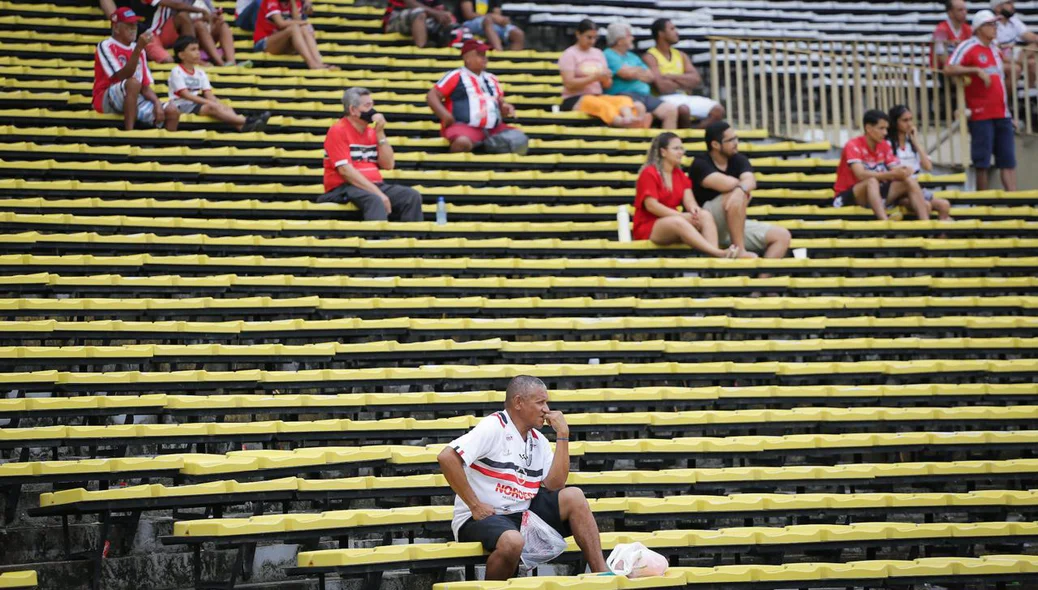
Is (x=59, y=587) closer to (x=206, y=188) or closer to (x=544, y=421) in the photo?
(x=544, y=421)

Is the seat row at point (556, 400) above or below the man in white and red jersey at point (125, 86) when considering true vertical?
below

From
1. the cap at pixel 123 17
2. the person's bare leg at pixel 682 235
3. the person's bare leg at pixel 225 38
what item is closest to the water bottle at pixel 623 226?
the person's bare leg at pixel 682 235

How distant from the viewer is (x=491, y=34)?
12.7 meters

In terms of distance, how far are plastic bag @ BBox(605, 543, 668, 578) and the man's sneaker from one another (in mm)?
5396

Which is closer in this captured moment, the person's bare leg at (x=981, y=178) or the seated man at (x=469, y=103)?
the seated man at (x=469, y=103)

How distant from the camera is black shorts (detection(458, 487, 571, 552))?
5566 mm

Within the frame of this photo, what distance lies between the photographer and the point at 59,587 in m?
5.68

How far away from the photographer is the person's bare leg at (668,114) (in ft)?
37.3

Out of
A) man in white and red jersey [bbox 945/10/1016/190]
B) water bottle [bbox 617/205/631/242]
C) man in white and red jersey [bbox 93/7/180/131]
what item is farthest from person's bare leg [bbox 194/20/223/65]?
man in white and red jersey [bbox 945/10/1016/190]

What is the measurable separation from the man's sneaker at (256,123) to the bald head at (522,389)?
476 cm

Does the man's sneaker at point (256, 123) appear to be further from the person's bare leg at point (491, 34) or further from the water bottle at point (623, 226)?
the person's bare leg at point (491, 34)

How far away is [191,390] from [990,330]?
4.78 m

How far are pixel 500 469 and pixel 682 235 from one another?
3642 mm

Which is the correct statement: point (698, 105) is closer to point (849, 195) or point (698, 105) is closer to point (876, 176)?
point (849, 195)
